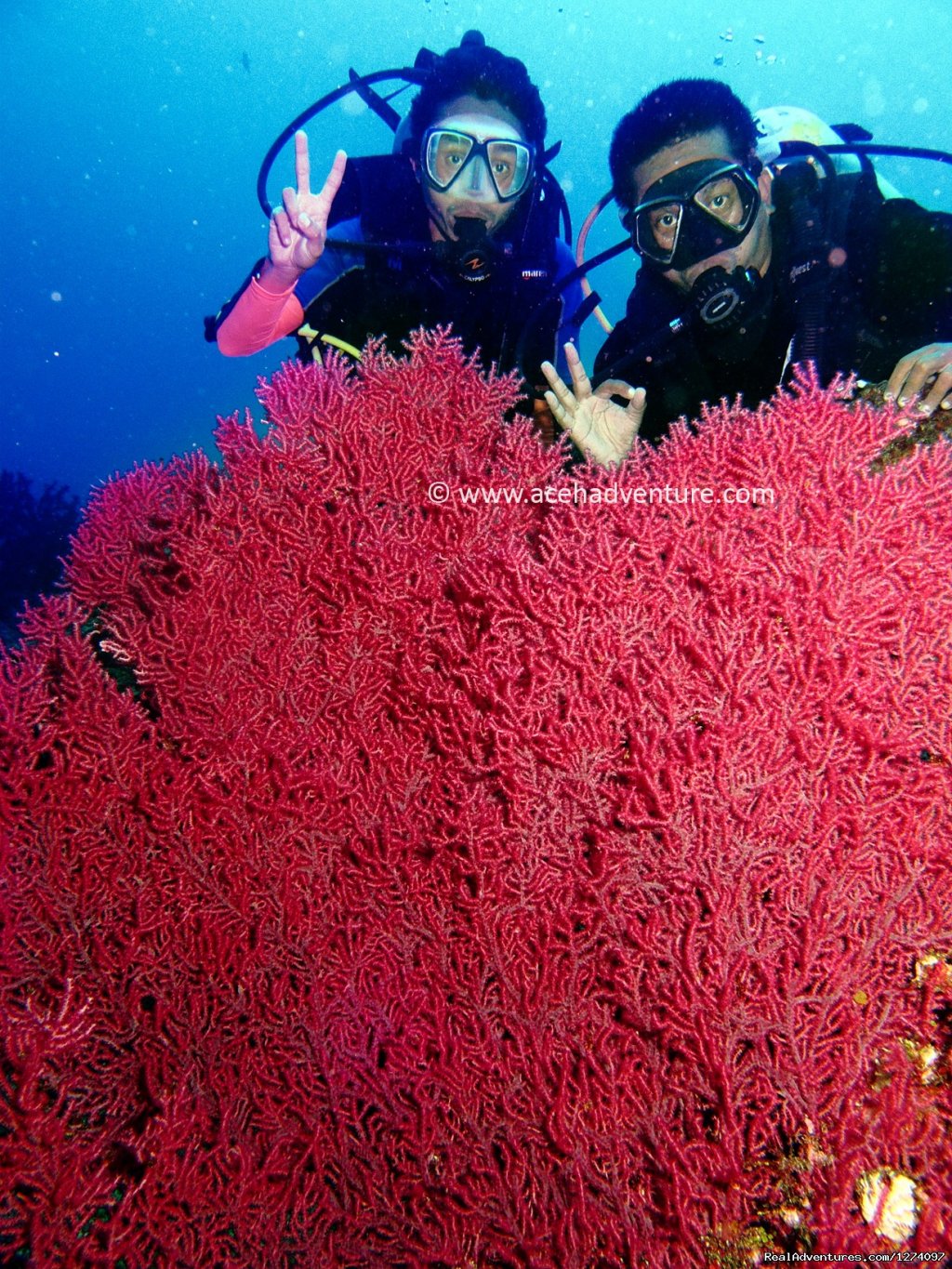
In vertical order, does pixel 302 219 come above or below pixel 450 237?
below

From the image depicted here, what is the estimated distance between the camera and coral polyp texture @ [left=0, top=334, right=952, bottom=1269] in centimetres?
205

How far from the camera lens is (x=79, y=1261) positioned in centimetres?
212

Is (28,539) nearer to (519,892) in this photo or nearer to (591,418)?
(591,418)

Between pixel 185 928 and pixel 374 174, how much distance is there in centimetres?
633

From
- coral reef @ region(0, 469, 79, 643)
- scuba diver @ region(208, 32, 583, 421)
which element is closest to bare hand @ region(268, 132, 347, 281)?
scuba diver @ region(208, 32, 583, 421)

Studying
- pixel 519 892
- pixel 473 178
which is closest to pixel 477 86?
pixel 473 178

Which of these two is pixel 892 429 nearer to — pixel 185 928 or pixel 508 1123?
pixel 508 1123

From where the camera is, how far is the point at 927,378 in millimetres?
3004

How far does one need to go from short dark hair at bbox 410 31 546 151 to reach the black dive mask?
2.05 m

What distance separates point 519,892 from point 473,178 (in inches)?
225

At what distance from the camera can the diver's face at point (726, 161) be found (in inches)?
174

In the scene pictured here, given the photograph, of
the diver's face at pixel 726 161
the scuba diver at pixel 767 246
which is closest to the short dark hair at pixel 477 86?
the scuba diver at pixel 767 246

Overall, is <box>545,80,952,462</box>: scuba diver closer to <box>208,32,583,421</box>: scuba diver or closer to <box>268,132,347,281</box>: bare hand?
<box>208,32,583,421</box>: scuba diver

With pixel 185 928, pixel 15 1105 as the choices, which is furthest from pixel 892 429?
pixel 15 1105
